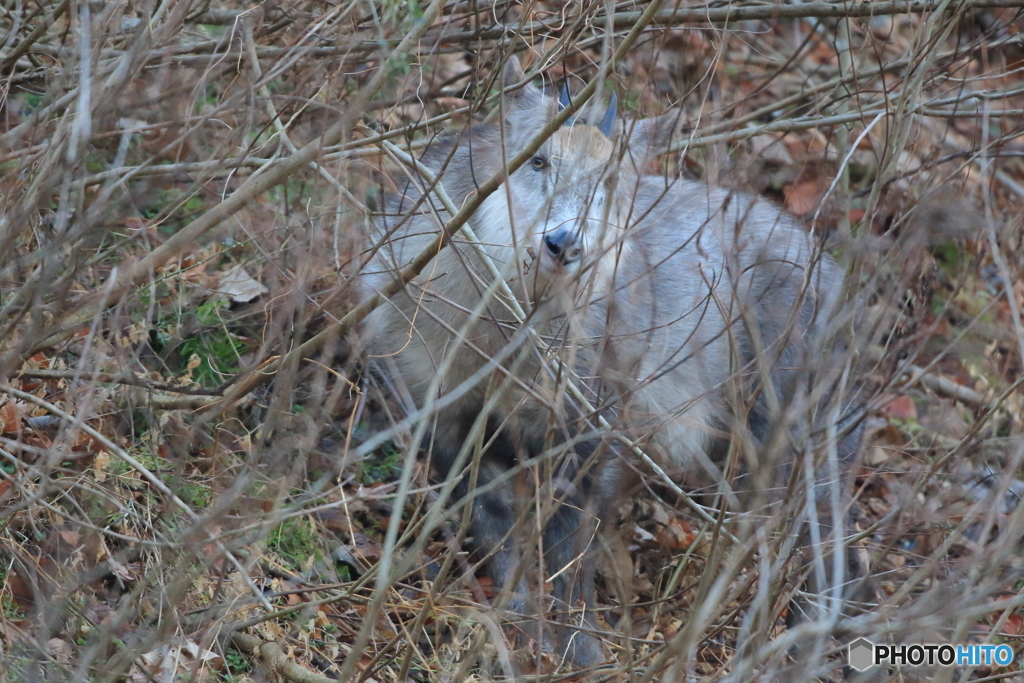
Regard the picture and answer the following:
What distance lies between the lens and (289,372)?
250cm

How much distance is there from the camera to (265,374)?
10.7ft

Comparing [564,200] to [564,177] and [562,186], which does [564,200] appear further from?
[562,186]

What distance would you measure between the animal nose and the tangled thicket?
0.51 metres

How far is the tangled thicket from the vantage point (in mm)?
2559

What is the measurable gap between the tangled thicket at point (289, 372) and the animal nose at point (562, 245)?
51 cm

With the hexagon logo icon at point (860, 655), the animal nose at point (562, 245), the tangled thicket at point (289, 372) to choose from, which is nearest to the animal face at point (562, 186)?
the animal nose at point (562, 245)

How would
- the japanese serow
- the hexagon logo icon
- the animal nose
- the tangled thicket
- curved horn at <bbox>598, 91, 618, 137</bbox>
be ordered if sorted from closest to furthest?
the tangled thicket < the hexagon logo icon < the animal nose < the japanese serow < curved horn at <bbox>598, 91, 618, 137</bbox>

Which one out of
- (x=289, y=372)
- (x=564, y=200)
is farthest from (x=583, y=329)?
(x=289, y=372)

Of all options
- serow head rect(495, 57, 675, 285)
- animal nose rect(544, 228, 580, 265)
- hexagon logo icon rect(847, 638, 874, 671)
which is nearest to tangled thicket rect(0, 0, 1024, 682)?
hexagon logo icon rect(847, 638, 874, 671)

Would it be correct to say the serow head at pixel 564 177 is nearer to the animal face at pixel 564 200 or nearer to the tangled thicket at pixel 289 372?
the animal face at pixel 564 200

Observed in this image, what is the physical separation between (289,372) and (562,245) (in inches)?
52.6

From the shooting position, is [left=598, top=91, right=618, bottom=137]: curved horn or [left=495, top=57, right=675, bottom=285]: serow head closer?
[left=495, top=57, right=675, bottom=285]: serow head

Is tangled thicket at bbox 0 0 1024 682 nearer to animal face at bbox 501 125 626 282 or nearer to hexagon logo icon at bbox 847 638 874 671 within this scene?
hexagon logo icon at bbox 847 638 874 671

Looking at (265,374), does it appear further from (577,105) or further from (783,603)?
(783,603)
